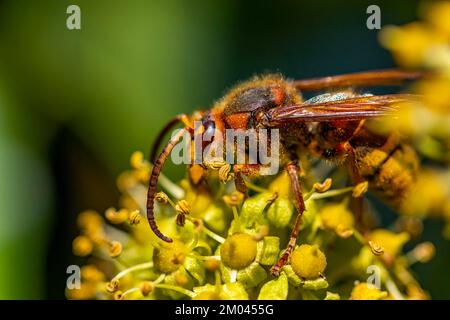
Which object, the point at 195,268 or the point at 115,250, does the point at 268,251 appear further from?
the point at 115,250

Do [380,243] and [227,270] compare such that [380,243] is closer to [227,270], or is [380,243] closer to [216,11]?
[227,270]

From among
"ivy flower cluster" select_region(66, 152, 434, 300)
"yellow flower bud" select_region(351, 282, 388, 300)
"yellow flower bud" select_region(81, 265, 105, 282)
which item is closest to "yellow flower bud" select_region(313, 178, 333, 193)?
"ivy flower cluster" select_region(66, 152, 434, 300)

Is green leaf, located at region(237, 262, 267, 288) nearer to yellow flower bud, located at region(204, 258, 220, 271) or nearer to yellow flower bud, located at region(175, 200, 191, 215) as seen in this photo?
yellow flower bud, located at region(204, 258, 220, 271)

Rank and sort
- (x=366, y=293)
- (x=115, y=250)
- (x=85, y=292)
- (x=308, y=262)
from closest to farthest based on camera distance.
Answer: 1. (x=308, y=262)
2. (x=366, y=293)
3. (x=115, y=250)
4. (x=85, y=292)

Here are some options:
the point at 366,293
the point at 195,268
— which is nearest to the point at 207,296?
the point at 195,268

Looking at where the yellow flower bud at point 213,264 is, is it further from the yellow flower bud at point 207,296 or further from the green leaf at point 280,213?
the green leaf at point 280,213

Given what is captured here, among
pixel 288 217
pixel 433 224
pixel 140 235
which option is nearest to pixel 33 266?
pixel 140 235
